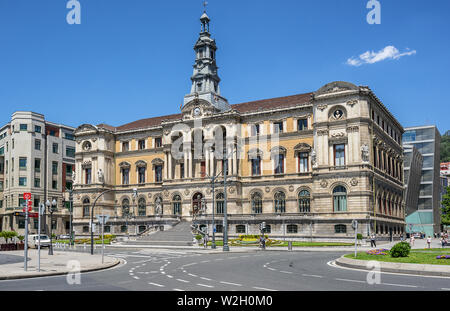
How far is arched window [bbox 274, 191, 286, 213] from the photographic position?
70.9 m

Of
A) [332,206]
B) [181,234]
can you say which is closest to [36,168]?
[181,234]

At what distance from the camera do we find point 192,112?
7812 centimetres

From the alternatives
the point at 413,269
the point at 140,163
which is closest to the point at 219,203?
the point at 140,163

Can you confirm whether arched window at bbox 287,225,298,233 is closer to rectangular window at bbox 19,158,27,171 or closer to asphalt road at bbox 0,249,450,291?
→ asphalt road at bbox 0,249,450,291

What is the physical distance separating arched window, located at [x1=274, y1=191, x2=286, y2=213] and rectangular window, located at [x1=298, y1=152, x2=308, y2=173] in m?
4.39

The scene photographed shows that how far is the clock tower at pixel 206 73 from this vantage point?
81431 millimetres

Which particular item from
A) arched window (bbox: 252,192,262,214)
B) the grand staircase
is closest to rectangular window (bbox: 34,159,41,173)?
the grand staircase

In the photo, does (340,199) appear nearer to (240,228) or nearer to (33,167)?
(240,228)

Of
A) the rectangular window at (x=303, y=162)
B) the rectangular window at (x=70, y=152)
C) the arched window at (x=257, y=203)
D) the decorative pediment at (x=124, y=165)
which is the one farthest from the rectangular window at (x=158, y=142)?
the rectangular window at (x=70, y=152)

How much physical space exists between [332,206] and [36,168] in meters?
56.4
